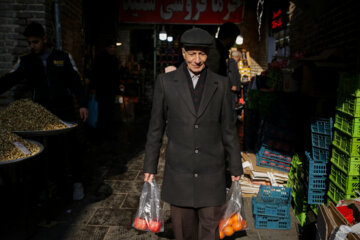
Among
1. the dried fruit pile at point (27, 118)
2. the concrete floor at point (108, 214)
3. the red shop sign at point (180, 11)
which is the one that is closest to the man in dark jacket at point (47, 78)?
the concrete floor at point (108, 214)

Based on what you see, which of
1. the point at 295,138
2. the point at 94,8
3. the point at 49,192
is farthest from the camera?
the point at 94,8

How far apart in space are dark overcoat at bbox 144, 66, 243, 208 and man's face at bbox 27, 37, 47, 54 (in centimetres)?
260

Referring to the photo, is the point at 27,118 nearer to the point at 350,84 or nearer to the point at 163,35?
the point at 350,84

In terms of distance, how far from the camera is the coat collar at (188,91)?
2717 millimetres

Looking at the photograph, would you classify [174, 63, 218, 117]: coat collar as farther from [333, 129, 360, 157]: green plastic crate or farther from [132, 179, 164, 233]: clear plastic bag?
[333, 129, 360, 157]: green plastic crate

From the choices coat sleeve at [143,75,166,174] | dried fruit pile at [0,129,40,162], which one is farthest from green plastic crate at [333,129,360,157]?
dried fruit pile at [0,129,40,162]

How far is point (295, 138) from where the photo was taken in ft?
18.1

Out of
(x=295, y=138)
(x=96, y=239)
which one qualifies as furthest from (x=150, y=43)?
(x=96, y=239)

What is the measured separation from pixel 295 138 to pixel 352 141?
2.31 m

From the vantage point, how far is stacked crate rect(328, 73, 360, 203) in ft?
10.5

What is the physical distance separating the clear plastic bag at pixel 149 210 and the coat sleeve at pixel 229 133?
2.64 ft

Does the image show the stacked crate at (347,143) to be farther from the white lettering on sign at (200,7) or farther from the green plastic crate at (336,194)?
the white lettering on sign at (200,7)

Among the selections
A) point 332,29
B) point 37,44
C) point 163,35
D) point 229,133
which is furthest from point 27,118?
point 163,35

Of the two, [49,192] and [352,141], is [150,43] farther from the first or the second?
[352,141]
